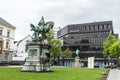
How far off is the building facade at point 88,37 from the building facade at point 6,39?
49728mm

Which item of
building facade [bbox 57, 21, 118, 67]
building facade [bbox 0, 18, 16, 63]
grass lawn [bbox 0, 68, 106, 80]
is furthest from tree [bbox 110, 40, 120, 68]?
building facade [bbox 57, 21, 118, 67]

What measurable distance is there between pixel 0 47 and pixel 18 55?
2094 cm

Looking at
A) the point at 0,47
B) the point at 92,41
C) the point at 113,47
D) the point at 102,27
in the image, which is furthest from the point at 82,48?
the point at 0,47

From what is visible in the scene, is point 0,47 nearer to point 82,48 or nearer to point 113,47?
point 113,47

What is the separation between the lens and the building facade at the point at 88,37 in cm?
→ 11106

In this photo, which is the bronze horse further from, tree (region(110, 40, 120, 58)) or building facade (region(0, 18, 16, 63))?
tree (region(110, 40, 120, 58))

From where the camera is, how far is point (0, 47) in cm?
6228

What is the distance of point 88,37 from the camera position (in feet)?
377

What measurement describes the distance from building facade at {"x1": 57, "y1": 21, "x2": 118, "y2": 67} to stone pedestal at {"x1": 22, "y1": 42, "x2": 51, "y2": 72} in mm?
80287

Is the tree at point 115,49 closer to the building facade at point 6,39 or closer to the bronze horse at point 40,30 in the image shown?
the building facade at point 6,39

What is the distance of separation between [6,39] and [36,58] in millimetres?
39616

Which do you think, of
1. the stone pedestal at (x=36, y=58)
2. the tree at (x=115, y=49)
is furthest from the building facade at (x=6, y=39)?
the stone pedestal at (x=36, y=58)

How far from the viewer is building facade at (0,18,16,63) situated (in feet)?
218

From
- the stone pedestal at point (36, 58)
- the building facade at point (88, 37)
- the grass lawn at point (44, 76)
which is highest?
the building facade at point (88, 37)
